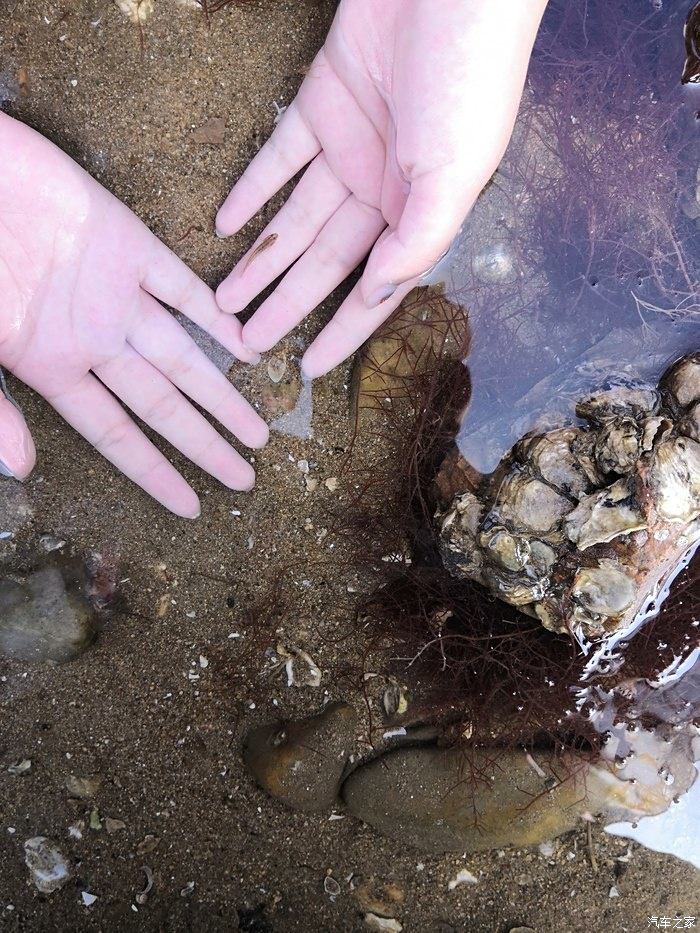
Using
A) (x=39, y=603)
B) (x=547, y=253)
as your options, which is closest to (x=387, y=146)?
(x=547, y=253)

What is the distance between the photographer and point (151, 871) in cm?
330

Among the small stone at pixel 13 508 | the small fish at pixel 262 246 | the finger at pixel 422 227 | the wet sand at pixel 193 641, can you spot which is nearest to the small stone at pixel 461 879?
the wet sand at pixel 193 641

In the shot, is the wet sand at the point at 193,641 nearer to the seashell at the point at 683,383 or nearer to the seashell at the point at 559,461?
the seashell at the point at 559,461

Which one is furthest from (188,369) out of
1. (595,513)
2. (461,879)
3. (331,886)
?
(461,879)

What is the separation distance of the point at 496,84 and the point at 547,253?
1.00 m

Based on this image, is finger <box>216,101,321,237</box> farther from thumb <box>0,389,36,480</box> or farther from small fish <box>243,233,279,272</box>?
thumb <box>0,389,36,480</box>

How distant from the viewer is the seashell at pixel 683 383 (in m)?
3.14

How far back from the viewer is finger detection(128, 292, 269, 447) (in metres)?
3.01

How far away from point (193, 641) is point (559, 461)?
6.47ft

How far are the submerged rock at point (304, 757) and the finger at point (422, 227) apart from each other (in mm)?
2123

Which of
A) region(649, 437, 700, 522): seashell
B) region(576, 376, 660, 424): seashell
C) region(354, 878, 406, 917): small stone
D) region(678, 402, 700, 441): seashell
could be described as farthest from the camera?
region(354, 878, 406, 917): small stone

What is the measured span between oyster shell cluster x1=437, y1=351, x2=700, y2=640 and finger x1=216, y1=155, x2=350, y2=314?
4.56ft

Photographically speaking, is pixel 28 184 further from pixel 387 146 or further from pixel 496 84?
pixel 496 84

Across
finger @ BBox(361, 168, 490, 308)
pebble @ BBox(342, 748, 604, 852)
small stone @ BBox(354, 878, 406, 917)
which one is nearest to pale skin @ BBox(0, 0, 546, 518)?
finger @ BBox(361, 168, 490, 308)
